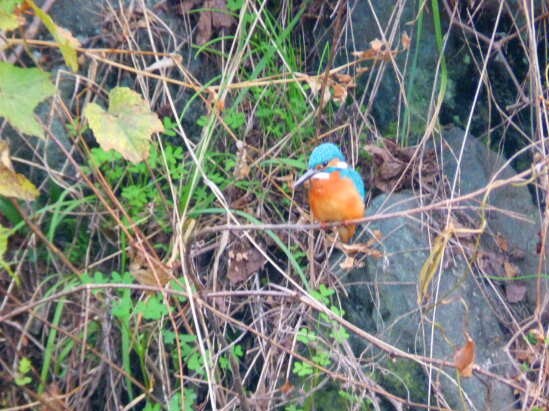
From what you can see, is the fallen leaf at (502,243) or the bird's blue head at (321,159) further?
the fallen leaf at (502,243)

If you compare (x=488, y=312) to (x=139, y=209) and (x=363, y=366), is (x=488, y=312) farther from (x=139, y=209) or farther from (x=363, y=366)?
(x=139, y=209)

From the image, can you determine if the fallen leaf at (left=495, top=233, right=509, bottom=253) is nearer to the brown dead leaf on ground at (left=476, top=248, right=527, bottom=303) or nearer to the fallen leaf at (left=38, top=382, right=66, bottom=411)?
the brown dead leaf on ground at (left=476, top=248, right=527, bottom=303)

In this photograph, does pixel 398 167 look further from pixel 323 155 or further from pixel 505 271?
pixel 505 271

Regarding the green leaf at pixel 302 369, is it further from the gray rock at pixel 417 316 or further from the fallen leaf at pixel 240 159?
the fallen leaf at pixel 240 159

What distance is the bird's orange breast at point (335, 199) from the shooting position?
3148 mm

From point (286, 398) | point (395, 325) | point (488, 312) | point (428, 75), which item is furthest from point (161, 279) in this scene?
point (428, 75)

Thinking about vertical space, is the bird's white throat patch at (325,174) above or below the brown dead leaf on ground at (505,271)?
above

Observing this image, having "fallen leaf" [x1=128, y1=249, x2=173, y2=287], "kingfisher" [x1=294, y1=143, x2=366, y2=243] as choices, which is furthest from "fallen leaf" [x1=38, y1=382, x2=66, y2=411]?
"kingfisher" [x1=294, y1=143, x2=366, y2=243]

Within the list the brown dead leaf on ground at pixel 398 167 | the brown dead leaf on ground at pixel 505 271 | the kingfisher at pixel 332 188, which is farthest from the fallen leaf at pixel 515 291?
the kingfisher at pixel 332 188

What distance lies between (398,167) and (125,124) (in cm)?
159

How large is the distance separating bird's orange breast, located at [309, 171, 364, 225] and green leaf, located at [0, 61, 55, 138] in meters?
1.32

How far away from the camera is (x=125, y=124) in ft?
7.61

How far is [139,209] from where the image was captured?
3402 millimetres

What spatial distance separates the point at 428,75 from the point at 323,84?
0.95 m
